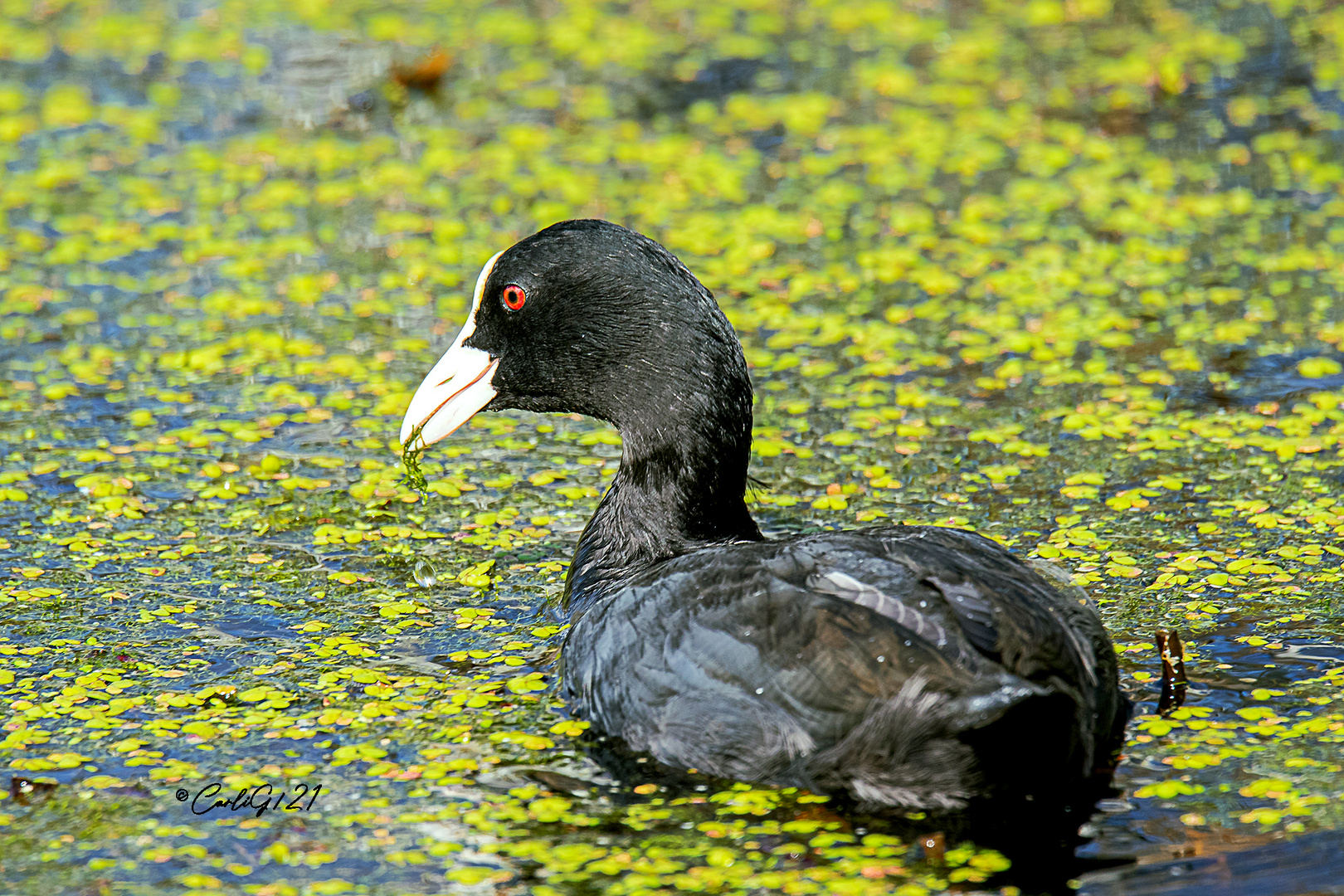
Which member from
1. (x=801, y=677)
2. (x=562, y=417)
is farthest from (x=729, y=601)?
(x=562, y=417)

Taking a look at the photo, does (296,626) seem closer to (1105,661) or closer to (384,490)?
(384,490)

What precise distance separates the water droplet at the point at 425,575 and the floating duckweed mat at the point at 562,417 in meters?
0.01

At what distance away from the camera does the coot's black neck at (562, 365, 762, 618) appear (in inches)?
170

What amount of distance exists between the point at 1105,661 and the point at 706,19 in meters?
6.25

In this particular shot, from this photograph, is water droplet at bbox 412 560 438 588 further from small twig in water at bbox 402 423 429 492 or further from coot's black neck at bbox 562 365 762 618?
coot's black neck at bbox 562 365 762 618

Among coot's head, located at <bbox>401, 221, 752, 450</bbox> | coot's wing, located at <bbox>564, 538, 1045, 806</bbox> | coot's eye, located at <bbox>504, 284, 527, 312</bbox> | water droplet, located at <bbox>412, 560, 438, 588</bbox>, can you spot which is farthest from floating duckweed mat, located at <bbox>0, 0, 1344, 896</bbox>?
coot's eye, located at <bbox>504, 284, 527, 312</bbox>

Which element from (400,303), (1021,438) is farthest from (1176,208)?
(400,303)

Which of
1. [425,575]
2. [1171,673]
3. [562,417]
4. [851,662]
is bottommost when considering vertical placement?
[1171,673]

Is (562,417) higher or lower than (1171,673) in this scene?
higher

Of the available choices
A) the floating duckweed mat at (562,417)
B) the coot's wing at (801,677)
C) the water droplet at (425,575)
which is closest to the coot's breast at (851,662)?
the coot's wing at (801,677)

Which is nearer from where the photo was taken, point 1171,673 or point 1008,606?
point 1008,606

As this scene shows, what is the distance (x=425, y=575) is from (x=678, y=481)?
87cm

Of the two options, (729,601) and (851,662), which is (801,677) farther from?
(729,601)

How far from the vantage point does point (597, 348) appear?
14.7 ft
